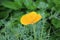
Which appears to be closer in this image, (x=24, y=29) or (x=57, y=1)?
(x=24, y=29)

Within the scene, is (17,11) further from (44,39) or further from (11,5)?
(44,39)

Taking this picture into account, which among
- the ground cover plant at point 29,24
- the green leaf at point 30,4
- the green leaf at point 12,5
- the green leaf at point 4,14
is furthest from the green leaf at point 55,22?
the green leaf at point 4,14

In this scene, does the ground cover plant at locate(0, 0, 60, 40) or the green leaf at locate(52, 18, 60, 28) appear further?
the green leaf at locate(52, 18, 60, 28)

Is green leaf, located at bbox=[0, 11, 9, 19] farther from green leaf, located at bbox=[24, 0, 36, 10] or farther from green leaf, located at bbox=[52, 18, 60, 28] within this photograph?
green leaf, located at bbox=[52, 18, 60, 28]

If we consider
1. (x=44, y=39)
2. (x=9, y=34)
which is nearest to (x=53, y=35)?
(x=44, y=39)

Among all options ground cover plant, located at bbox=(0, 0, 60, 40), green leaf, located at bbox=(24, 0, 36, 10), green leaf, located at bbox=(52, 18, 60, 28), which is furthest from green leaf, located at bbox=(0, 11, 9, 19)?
green leaf, located at bbox=(52, 18, 60, 28)

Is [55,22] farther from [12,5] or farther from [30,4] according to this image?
[12,5]

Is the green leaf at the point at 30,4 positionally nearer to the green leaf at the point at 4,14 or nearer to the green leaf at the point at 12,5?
the green leaf at the point at 12,5

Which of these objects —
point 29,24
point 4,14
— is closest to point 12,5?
point 4,14
